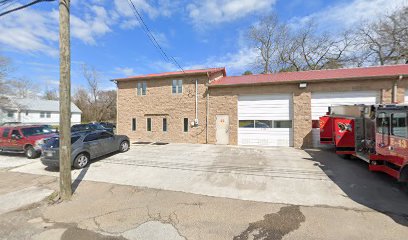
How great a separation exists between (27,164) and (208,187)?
968cm

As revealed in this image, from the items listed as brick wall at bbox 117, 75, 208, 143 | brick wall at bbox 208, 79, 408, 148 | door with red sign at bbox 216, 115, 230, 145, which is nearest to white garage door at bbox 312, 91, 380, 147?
brick wall at bbox 208, 79, 408, 148

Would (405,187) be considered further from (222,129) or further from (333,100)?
(222,129)

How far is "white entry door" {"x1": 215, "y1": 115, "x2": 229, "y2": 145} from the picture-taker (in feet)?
45.7

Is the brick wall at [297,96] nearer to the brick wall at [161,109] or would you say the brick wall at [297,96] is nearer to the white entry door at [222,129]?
the white entry door at [222,129]

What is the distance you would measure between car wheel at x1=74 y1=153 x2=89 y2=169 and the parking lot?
38 centimetres

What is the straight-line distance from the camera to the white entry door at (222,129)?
1394 cm

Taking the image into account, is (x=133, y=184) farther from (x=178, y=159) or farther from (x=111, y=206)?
(x=178, y=159)

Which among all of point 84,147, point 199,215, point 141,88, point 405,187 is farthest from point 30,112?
point 405,187

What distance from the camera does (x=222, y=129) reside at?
14.0 meters

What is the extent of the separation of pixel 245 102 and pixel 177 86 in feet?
18.1

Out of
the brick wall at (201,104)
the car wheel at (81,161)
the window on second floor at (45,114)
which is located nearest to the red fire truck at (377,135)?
the brick wall at (201,104)

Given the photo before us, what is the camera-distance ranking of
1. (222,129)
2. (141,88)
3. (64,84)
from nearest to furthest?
(64,84) < (222,129) < (141,88)

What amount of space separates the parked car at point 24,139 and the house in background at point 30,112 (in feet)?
98.7

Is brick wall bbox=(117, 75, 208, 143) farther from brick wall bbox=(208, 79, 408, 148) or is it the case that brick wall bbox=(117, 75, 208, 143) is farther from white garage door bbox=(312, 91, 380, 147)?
white garage door bbox=(312, 91, 380, 147)
